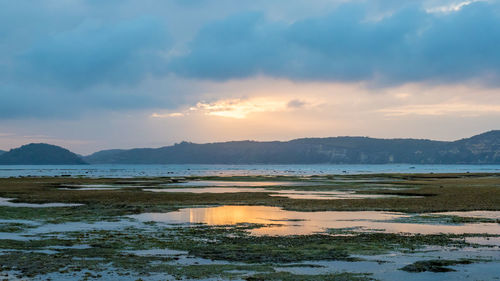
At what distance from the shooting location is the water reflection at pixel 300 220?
32500 millimetres

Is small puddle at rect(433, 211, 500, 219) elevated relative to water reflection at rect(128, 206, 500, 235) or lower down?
lower down

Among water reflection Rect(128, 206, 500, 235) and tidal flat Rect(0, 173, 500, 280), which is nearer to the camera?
tidal flat Rect(0, 173, 500, 280)

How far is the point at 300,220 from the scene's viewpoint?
126 feet

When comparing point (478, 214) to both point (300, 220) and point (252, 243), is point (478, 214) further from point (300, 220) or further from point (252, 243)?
point (252, 243)

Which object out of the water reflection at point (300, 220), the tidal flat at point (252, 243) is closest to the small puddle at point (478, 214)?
the tidal flat at point (252, 243)

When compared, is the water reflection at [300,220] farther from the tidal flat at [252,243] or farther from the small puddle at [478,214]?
the small puddle at [478,214]

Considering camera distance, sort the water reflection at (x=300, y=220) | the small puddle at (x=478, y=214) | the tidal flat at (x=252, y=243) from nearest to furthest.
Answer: the tidal flat at (x=252, y=243) < the water reflection at (x=300, y=220) < the small puddle at (x=478, y=214)

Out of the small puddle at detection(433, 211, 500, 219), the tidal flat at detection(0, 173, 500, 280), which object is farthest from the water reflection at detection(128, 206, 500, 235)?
the small puddle at detection(433, 211, 500, 219)

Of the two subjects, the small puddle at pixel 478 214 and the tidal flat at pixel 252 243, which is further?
the small puddle at pixel 478 214

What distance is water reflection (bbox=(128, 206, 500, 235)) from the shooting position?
32500 millimetres

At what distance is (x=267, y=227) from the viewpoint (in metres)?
34.1

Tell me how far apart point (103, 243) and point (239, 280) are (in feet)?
38.3

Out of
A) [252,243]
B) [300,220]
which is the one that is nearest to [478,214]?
[300,220]

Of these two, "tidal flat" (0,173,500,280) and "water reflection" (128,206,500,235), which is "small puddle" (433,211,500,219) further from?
"water reflection" (128,206,500,235)
